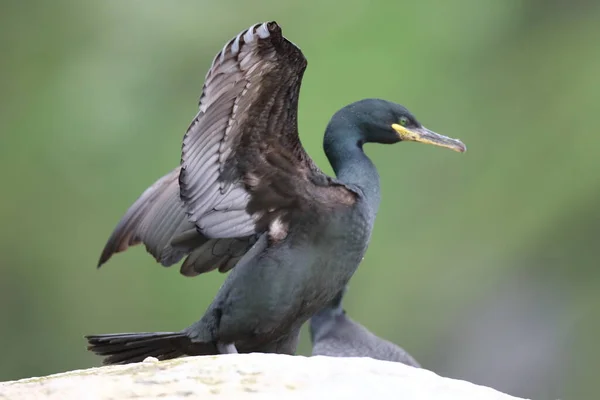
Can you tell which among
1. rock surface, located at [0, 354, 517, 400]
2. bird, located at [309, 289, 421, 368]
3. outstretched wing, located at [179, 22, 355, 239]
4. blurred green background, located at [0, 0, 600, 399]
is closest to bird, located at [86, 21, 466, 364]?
outstretched wing, located at [179, 22, 355, 239]

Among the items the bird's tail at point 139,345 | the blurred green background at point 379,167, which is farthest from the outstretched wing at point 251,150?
the blurred green background at point 379,167

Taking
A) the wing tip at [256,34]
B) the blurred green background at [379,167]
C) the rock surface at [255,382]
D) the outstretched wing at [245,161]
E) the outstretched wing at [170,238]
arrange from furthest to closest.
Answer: the blurred green background at [379,167] → the outstretched wing at [170,238] → the outstretched wing at [245,161] → the wing tip at [256,34] → the rock surface at [255,382]

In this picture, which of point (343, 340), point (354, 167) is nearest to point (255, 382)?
point (354, 167)

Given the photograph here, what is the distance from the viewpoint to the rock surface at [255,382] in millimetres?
2760

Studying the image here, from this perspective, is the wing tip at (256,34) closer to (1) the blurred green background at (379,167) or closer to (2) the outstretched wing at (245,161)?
(2) the outstretched wing at (245,161)

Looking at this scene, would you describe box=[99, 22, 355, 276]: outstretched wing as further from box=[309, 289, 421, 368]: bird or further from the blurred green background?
the blurred green background

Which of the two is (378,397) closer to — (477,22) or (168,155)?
(168,155)

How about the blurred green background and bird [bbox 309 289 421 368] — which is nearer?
bird [bbox 309 289 421 368]

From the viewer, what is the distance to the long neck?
395 cm

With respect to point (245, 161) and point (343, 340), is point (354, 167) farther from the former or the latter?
point (343, 340)

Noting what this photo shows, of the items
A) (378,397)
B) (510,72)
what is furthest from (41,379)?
(510,72)

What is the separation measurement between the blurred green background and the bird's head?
2950 mm

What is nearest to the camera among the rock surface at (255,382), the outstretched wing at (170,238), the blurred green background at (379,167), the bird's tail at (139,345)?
the rock surface at (255,382)

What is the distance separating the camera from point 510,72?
846 centimetres
